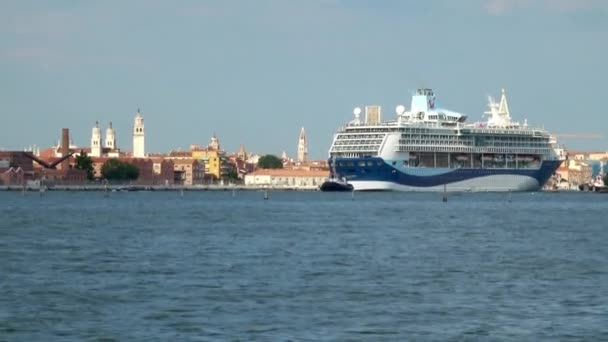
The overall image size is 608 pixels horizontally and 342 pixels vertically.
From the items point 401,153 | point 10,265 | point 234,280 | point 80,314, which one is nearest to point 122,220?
point 10,265

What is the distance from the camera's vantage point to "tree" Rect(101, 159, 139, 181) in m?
163

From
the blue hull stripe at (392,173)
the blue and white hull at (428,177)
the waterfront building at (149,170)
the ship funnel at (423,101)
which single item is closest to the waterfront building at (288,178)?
the waterfront building at (149,170)

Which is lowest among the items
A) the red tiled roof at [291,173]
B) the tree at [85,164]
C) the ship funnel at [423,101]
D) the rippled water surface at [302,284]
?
the rippled water surface at [302,284]

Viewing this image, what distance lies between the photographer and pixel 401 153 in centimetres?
10275

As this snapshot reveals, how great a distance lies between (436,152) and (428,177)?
3052 millimetres

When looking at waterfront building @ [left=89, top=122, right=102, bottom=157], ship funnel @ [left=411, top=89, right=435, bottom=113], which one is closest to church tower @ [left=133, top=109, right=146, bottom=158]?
waterfront building @ [left=89, top=122, right=102, bottom=157]

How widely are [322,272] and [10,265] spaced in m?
6.61

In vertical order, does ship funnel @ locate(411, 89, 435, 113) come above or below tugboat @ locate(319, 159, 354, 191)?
above

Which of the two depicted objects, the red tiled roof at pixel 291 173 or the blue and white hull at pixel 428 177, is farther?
the red tiled roof at pixel 291 173

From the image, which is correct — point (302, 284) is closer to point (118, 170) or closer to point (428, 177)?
point (428, 177)

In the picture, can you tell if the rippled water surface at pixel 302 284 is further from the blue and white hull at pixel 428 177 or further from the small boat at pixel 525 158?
the small boat at pixel 525 158

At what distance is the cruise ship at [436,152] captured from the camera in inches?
4008

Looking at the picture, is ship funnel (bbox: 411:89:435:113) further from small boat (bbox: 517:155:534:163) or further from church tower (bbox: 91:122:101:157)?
church tower (bbox: 91:122:101:157)

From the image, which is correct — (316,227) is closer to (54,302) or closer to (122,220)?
(122,220)
